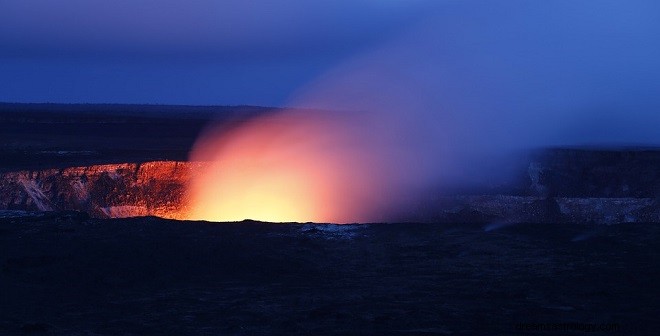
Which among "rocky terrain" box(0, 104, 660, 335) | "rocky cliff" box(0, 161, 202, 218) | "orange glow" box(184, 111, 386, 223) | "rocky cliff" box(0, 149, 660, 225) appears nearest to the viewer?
"rocky terrain" box(0, 104, 660, 335)

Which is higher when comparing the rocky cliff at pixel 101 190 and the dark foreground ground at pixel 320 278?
the rocky cliff at pixel 101 190

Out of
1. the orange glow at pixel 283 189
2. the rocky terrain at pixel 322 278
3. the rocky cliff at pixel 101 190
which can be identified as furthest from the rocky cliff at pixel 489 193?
the rocky terrain at pixel 322 278

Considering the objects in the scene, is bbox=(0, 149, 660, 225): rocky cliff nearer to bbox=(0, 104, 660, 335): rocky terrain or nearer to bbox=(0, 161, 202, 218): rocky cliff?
bbox=(0, 161, 202, 218): rocky cliff

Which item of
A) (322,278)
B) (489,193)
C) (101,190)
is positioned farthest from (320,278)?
(101,190)

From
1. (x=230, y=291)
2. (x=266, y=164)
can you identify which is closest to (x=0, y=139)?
(x=266, y=164)

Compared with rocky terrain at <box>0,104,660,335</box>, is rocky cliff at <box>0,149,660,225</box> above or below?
above

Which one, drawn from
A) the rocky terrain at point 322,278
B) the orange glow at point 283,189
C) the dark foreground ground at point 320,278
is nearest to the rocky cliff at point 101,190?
the orange glow at point 283,189

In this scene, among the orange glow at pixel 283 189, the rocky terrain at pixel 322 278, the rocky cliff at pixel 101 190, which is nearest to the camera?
the rocky terrain at pixel 322 278

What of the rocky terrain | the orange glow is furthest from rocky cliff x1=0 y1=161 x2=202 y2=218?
the rocky terrain

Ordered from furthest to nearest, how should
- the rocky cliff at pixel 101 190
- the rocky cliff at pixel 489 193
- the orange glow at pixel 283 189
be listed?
the rocky cliff at pixel 101 190 < the orange glow at pixel 283 189 < the rocky cliff at pixel 489 193

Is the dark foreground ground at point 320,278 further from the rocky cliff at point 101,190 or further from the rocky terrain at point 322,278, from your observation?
the rocky cliff at point 101,190

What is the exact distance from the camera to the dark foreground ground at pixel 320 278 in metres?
6.94

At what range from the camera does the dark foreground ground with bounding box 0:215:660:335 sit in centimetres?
694

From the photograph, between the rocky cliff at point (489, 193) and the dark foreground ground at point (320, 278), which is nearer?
the dark foreground ground at point (320, 278)
